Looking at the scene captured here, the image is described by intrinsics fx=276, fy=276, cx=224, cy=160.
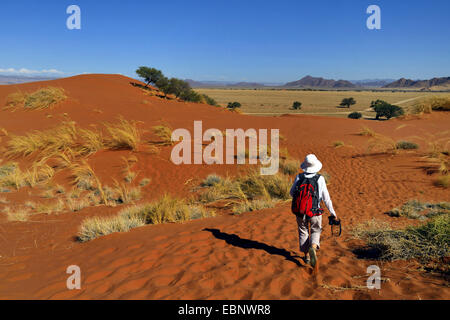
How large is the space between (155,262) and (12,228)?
4295mm

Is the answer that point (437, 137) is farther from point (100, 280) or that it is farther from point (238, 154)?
point (100, 280)

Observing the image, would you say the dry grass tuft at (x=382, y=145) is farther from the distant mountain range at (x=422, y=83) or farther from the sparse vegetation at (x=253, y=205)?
the distant mountain range at (x=422, y=83)

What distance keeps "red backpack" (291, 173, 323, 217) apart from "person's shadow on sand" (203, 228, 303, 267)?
2.84 feet

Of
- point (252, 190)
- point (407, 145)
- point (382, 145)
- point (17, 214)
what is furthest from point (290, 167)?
point (17, 214)

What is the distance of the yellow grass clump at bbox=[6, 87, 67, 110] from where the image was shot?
17.6 m

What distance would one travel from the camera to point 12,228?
6262mm

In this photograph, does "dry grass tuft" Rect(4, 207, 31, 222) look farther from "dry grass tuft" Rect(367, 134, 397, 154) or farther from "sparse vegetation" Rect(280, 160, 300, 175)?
"dry grass tuft" Rect(367, 134, 397, 154)

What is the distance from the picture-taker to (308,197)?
147 inches

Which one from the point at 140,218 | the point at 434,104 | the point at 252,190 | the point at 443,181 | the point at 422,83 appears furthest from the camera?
the point at 422,83

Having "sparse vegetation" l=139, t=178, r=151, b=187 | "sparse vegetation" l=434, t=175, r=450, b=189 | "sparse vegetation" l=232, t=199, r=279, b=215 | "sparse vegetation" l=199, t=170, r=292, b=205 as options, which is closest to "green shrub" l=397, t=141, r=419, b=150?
"sparse vegetation" l=434, t=175, r=450, b=189

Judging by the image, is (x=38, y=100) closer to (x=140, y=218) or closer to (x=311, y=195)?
(x=140, y=218)

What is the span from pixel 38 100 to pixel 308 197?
19749 mm

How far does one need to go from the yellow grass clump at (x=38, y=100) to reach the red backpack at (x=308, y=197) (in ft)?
61.9
